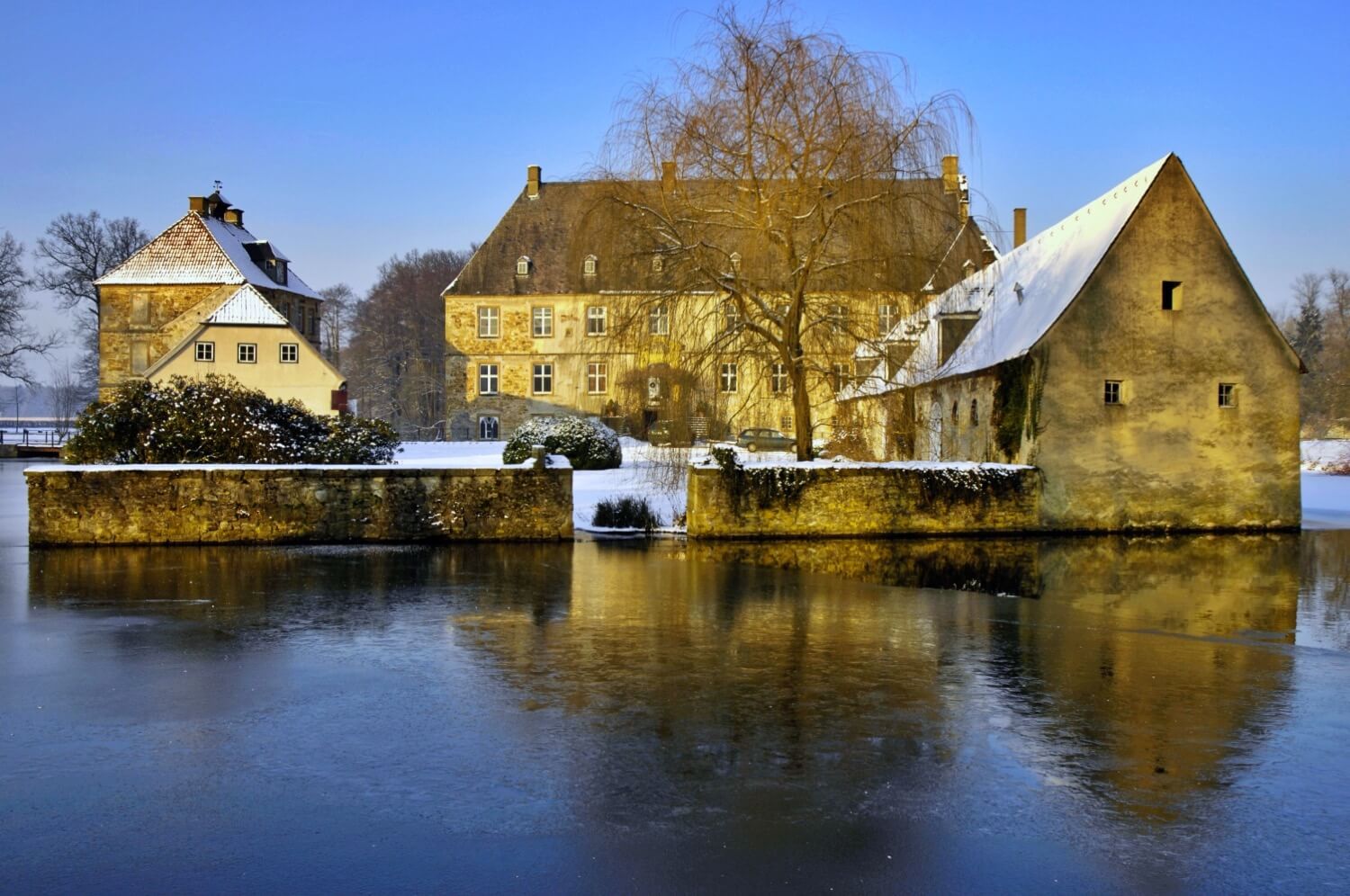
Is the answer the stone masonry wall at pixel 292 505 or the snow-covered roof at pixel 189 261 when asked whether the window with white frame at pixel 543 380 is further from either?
the stone masonry wall at pixel 292 505

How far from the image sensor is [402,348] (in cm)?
8012

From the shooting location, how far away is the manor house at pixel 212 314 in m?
52.3

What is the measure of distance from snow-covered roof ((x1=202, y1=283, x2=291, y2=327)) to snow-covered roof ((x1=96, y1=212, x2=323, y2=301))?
17.4 ft

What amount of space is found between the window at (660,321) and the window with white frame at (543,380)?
34803 mm

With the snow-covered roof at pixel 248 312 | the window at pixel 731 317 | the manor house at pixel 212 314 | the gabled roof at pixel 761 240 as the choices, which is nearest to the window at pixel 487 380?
the manor house at pixel 212 314

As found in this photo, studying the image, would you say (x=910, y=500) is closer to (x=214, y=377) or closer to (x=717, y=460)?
(x=717, y=460)

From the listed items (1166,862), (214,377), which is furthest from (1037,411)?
(1166,862)

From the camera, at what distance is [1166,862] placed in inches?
219

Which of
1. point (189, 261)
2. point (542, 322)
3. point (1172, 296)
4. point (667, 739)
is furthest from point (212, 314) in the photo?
point (667, 739)

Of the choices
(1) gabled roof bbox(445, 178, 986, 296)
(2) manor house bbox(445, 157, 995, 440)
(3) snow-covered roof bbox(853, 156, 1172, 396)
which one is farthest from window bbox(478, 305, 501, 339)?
(1) gabled roof bbox(445, 178, 986, 296)

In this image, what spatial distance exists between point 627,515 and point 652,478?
151 centimetres

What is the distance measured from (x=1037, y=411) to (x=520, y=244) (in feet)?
124

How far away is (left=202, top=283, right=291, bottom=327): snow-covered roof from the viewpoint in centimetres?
5228

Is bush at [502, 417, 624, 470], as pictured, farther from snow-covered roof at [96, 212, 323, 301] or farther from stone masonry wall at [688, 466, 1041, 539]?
snow-covered roof at [96, 212, 323, 301]
